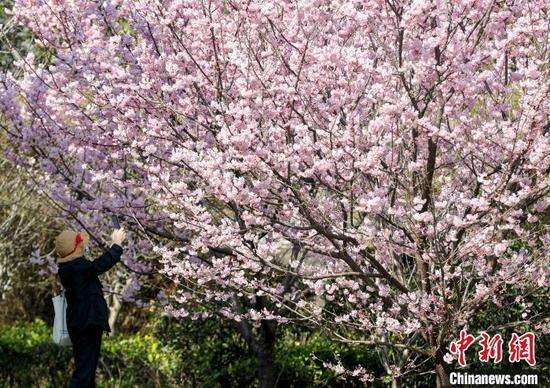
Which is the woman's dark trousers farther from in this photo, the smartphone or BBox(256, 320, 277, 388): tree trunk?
BBox(256, 320, 277, 388): tree trunk

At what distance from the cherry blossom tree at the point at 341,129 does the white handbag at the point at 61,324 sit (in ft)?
2.96

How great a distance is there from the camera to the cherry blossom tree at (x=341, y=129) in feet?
18.4

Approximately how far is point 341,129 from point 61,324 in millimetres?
3282

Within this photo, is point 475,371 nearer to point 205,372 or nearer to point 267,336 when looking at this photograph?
point 267,336

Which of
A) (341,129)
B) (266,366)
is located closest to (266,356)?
(266,366)

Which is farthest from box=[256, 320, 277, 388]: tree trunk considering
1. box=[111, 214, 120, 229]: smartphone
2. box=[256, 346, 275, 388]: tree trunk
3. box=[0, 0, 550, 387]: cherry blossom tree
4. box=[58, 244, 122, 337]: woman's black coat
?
box=[111, 214, 120, 229]: smartphone

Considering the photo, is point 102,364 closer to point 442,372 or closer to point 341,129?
point 442,372

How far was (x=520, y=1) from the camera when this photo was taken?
5.92 meters

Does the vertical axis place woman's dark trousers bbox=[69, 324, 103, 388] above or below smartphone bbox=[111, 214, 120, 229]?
below

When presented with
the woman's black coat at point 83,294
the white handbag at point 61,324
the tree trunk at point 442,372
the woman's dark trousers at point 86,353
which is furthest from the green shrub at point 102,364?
the tree trunk at point 442,372

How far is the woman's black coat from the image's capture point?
702 cm

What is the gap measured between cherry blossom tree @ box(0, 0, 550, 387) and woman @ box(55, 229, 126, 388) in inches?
17.6

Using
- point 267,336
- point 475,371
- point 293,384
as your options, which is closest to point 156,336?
point 293,384

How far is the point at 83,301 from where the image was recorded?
7090mm
